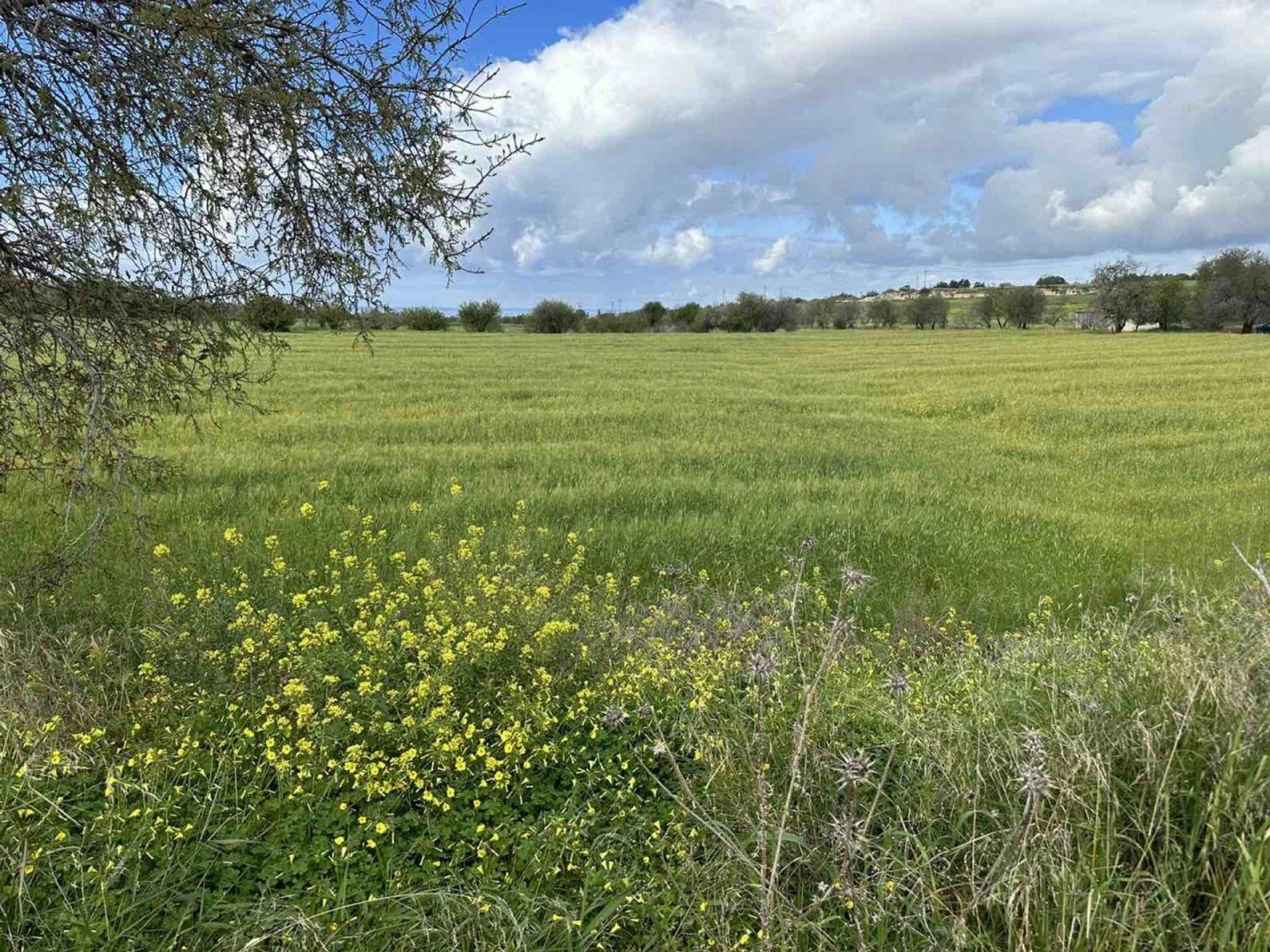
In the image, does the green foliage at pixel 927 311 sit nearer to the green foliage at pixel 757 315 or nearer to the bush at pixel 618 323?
the green foliage at pixel 757 315

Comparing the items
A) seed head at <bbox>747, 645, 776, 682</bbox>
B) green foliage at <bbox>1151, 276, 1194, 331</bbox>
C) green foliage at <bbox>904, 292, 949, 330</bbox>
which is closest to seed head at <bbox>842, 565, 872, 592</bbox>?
seed head at <bbox>747, 645, 776, 682</bbox>

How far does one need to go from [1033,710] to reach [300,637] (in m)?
3.34

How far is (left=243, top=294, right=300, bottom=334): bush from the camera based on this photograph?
3.99 metres

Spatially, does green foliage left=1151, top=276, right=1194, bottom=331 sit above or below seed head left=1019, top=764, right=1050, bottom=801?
above

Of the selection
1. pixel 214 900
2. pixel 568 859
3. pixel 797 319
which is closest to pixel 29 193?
pixel 214 900

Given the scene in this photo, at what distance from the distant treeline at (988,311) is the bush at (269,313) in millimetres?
42650

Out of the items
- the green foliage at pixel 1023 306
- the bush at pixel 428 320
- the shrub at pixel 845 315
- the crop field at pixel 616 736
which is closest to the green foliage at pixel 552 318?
the bush at pixel 428 320

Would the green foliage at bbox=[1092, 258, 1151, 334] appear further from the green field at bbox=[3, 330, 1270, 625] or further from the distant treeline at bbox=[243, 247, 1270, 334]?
the green field at bbox=[3, 330, 1270, 625]

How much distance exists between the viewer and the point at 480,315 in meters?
72.1

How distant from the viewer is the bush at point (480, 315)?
235 ft

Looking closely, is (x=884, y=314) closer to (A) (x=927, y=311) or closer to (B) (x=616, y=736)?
(A) (x=927, y=311)

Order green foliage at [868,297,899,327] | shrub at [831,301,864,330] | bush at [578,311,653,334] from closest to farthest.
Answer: bush at [578,311,653,334] < shrub at [831,301,864,330] < green foliage at [868,297,899,327]

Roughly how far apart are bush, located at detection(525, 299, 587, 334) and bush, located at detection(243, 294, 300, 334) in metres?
75.9

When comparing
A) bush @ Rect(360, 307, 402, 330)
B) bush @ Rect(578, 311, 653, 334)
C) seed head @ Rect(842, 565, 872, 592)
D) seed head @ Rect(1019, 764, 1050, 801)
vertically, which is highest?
bush @ Rect(578, 311, 653, 334)
